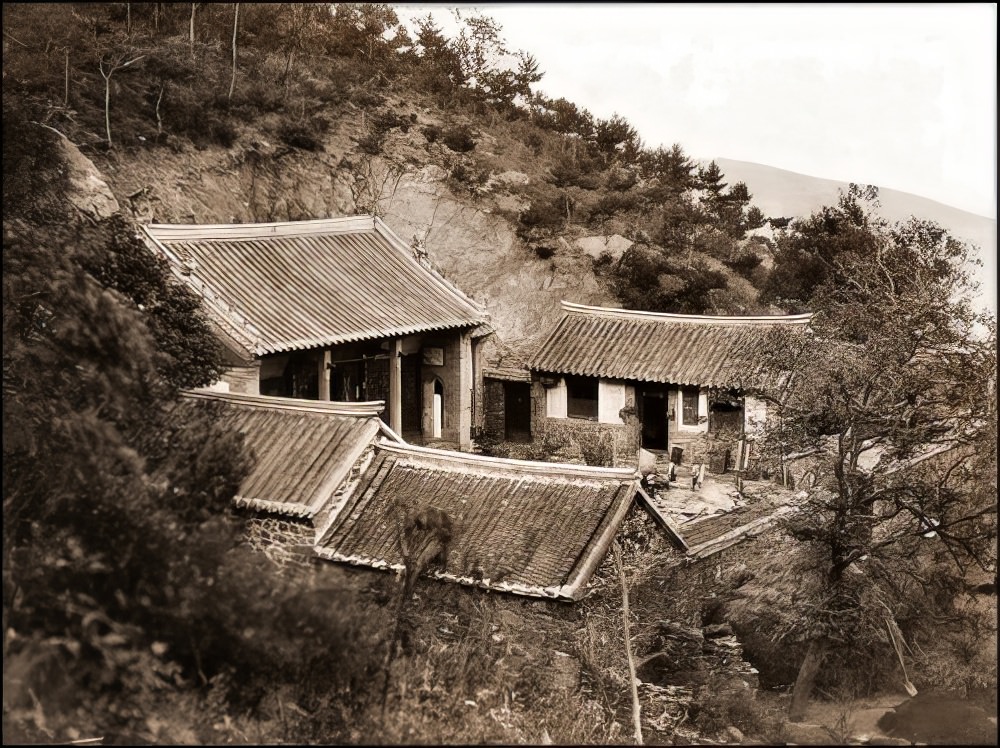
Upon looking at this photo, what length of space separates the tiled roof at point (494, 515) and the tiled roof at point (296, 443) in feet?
1.80

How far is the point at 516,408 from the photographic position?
2709 centimetres

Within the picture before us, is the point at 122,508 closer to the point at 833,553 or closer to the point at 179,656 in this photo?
the point at 179,656

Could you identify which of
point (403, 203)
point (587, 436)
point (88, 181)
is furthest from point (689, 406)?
point (88, 181)

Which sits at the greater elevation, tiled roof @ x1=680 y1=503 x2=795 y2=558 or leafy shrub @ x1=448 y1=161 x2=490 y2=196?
leafy shrub @ x1=448 y1=161 x2=490 y2=196

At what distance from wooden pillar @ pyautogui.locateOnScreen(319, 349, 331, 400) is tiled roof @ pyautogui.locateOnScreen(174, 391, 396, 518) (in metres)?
4.68

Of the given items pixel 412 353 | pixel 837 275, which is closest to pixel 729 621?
pixel 412 353

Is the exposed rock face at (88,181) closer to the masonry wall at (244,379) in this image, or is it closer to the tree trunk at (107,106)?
the tree trunk at (107,106)

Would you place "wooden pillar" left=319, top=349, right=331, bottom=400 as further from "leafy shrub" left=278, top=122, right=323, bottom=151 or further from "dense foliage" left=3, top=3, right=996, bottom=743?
"leafy shrub" left=278, top=122, right=323, bottom=151

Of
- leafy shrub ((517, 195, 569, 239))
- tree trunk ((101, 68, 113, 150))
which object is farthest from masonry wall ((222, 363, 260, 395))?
leafy shrub ((517, 195, 569, 239))

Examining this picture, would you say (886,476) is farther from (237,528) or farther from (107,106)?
(107,106)

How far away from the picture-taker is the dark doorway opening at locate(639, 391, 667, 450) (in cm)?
2419

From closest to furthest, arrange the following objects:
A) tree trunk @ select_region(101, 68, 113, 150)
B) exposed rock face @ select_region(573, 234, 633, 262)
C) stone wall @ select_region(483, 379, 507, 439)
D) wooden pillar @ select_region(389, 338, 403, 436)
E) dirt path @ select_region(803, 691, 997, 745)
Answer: dirt path @ select_region(803, 691, 997, 745), wooden pillar @ select_region(389, 338, 403, 436), stone wall @ select_region(483, 379, 507, 439), tree trunk @ select_region(101, 68, 113, 150), exposed rock face @ select_region(573, 234, 633, 262)

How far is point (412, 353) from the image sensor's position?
2538 cm

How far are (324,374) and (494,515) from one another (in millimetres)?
7863
